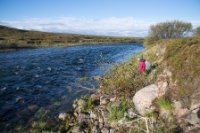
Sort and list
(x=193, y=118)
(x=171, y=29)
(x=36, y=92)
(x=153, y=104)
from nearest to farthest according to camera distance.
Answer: (x=193, y=118), (x=153, y=104), (x=36, y=92), (x=171, y=29)

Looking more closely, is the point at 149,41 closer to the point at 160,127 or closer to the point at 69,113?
the point at 69,113

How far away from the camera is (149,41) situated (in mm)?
37875

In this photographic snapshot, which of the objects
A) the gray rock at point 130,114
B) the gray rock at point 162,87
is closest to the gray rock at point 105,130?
the gray rock at point 130,114

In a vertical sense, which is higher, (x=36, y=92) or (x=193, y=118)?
(x=193, y=118)

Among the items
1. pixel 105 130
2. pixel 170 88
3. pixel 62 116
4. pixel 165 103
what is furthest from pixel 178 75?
pixel 62 116

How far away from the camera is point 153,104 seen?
10938 millimetres

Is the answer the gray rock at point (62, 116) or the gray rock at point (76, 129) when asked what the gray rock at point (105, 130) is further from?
the gray rock at point (62, 116)

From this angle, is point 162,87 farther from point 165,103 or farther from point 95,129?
point 95,129

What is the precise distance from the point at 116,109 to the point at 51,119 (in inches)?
155

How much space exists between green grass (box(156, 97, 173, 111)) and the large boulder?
0.52m

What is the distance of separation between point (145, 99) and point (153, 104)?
54 cm

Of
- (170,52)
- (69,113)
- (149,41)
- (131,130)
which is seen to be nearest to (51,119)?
(69,113)

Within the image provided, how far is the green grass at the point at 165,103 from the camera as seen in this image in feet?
33.9

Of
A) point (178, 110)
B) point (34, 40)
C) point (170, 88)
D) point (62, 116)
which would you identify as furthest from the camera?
point (34, 40)
